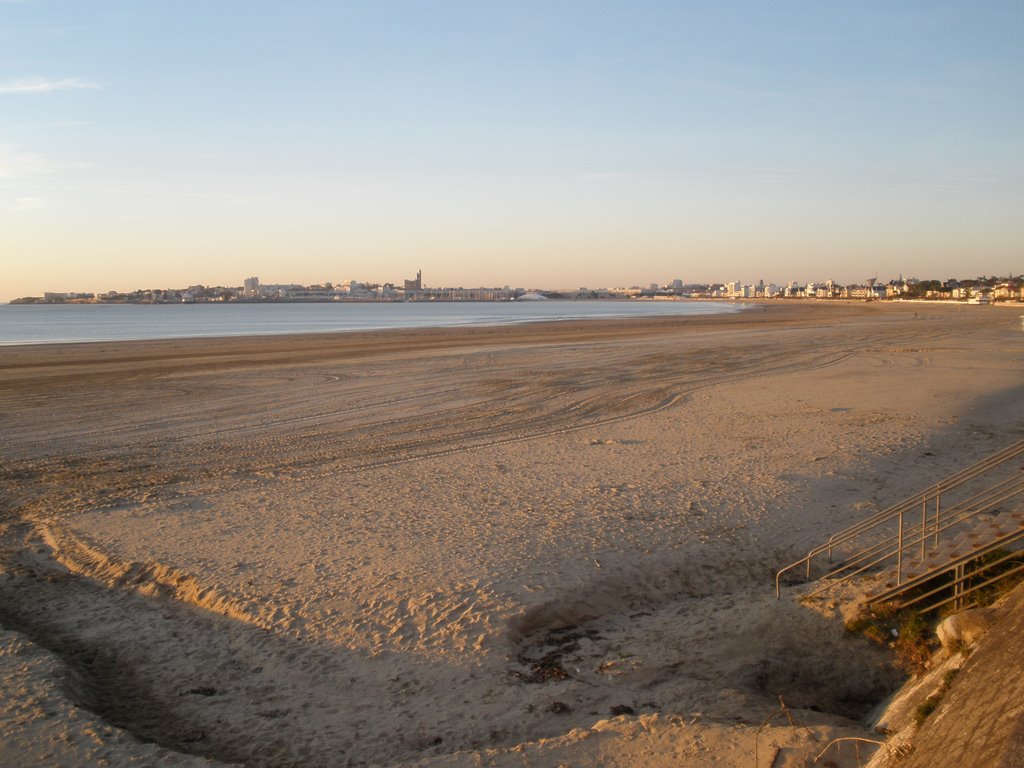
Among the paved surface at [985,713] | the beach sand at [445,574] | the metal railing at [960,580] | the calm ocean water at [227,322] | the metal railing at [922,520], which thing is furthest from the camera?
the calm ocean water at [227,322]

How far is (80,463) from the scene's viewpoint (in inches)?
533

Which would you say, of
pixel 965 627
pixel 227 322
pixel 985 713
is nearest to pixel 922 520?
pixel 965 627

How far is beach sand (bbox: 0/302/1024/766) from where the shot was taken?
5.54 meters

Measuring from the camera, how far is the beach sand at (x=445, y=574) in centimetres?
554

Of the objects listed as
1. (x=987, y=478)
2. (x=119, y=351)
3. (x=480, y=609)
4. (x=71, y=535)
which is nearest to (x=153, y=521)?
(x=71, y=535)

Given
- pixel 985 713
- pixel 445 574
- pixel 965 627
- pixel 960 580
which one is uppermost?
pixel 985 713

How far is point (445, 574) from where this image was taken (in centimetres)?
817

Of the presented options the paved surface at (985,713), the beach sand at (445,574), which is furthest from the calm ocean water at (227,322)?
the paved surface at (985,713)

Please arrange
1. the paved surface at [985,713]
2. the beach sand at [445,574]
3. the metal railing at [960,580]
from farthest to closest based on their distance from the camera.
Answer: the metal railing at [960,580]
the beach sand at [445,574]
the paved surface at [985,713]

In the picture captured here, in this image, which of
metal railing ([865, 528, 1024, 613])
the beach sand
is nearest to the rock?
metal railing ([865, 528, 1024, 613])

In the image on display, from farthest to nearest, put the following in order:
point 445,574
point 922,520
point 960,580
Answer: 1. point 445,574
2. point 922,520
3. point 960,580

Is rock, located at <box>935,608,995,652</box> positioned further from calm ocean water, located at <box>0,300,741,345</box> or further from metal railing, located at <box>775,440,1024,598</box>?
calm ocean water, located at <box>0,300,741,345</box>

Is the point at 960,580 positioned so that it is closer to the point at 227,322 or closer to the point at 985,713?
the point at 985,713

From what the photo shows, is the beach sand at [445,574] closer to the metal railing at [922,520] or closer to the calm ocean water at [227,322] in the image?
the metal railing at [922,520]
